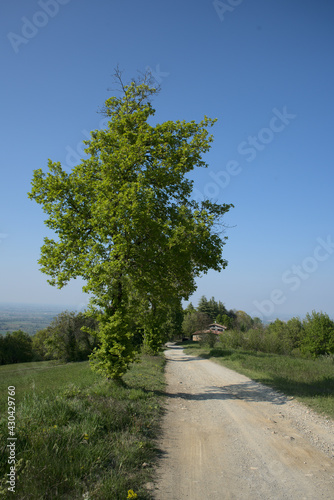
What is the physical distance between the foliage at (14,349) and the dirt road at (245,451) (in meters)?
54.3

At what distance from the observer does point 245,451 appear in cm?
587

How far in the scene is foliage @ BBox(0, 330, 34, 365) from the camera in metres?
53.8

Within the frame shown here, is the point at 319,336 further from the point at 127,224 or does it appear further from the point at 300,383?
the point at 127,224

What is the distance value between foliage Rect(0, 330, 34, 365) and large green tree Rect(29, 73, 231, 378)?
173 ft

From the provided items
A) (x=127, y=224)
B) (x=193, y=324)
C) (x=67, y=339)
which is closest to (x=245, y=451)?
(x=127, y=224)

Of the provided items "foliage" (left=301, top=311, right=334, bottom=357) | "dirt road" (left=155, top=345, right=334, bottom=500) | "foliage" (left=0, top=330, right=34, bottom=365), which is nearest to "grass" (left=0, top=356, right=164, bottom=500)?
"dirt road" (left=155, top=345, right=334, bottom=500)

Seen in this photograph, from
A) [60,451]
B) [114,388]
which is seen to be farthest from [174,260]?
[60,451]

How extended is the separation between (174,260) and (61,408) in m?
6.04

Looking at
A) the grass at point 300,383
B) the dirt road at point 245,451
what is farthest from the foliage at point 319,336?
the dirt road at point 245,451

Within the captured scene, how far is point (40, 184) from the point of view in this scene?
10883mm

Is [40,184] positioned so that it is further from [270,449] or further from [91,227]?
[270,449]

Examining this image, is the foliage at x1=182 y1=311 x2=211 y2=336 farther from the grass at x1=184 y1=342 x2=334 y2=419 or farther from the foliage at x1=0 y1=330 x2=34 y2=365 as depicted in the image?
the grass at x1=184 y1=342 x2=334 y2=419

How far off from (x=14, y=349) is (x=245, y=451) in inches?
2383

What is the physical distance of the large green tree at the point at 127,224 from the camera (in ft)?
32.6
